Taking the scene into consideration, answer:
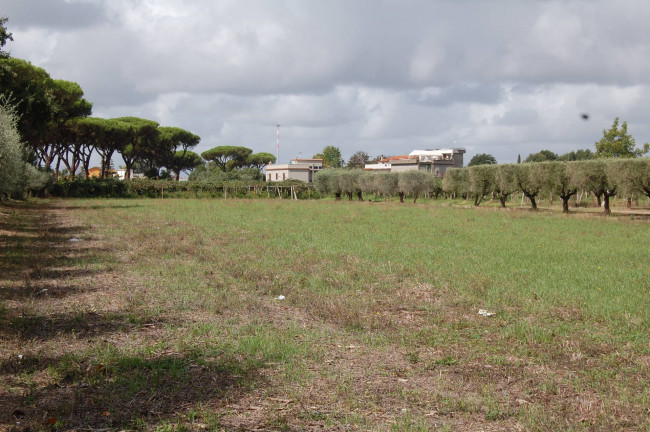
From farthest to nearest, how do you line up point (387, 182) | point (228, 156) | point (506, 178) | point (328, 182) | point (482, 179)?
1. point (228, 156)
2. point (328, 182)
3. point (387, 182)
4. point (482, 179)
5. point (506, 178)

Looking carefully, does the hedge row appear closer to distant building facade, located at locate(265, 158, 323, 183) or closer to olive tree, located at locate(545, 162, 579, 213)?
olive tree, located at locate(545, 162, 579, 213)

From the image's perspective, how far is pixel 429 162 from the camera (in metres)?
123

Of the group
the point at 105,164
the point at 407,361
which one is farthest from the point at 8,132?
the point at 105,164

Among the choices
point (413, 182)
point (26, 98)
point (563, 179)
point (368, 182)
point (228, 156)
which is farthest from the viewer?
point (228, 156)

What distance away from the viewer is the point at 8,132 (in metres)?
21.4

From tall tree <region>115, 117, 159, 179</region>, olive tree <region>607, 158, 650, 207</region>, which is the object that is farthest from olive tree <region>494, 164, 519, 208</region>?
tall tree <region>115, 117, 159, 179</region>

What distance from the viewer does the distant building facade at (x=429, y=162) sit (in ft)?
405

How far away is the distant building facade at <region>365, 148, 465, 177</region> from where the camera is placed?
405ft

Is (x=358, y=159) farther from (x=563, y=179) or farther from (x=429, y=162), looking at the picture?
(x=563, y=179)

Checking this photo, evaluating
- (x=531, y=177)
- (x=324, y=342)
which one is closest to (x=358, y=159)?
(x=531, y=177)

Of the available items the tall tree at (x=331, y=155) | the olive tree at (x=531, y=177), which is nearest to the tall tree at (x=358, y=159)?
the tall tree at (x=331, y=155)

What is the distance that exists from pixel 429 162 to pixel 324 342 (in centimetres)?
11867

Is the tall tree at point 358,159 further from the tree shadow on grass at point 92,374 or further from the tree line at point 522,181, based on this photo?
the tree shadow on grass at point 92,374

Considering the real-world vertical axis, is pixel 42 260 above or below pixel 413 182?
below
